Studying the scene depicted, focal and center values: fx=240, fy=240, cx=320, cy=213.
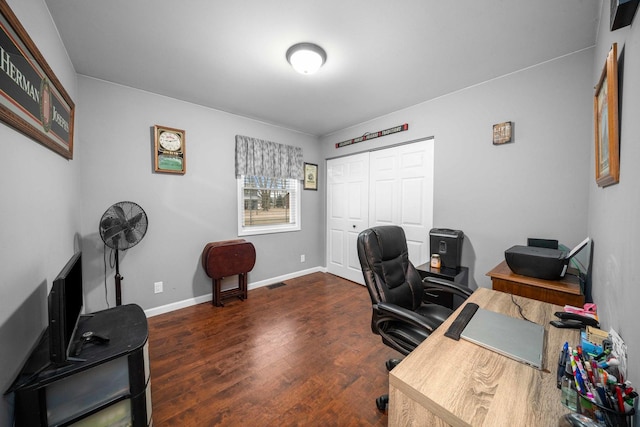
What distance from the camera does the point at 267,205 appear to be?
3859 mm

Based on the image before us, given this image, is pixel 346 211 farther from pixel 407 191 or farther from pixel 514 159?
pixel 514 159

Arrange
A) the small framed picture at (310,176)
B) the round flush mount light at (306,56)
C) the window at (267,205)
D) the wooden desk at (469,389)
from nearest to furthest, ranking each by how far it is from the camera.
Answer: the wooden desk at (469,389) < the round flush mount light at (306,56) < the window at (267,205) < the small framed picture at (310,176)

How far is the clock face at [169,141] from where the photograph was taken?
277 centimetres

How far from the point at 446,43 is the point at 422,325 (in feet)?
6.78

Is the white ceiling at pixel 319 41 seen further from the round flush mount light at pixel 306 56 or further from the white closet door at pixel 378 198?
the white closet door at pixel 378 198

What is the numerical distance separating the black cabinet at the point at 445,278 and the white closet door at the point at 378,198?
55 centimetres

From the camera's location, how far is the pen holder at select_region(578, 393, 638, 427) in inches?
22.7

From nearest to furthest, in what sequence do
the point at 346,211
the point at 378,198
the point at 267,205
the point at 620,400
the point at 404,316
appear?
the point at 620,400
the point at 404,316
the point at 378,198
the point at 267,205
the point at 346,211

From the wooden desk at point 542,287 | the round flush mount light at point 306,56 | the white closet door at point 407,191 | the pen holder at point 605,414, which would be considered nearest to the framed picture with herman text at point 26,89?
the round flush mount light at point 306,56

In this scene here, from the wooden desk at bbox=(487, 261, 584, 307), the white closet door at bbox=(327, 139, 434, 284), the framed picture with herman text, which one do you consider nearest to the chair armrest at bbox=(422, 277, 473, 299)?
the wooden desk at bbox=(487, 261, 584, 307)

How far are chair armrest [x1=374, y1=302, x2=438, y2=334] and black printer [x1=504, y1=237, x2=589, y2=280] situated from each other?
0.96 metres

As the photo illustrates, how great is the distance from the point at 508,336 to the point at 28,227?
2.37m

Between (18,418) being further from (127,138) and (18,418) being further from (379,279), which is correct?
(127,138)

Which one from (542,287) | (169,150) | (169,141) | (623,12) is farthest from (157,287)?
(623,12)
